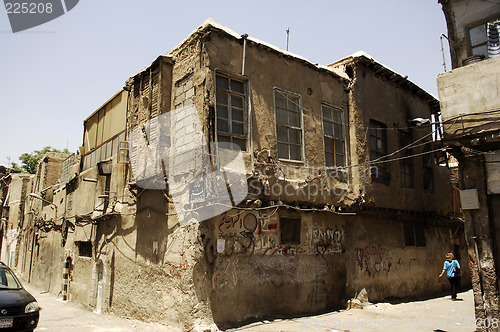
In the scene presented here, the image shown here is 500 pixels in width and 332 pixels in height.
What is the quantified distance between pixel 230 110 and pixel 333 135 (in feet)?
12.9

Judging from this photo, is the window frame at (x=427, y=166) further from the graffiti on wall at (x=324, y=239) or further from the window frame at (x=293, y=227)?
the window frame at (x=293, y=227)

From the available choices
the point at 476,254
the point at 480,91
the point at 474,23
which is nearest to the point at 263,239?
the point at 476,254

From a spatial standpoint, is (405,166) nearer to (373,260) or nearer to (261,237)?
(373,260)

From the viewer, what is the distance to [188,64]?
9.69m

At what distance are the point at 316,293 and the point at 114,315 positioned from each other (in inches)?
234

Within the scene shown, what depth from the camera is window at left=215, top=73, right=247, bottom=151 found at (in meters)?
9.24

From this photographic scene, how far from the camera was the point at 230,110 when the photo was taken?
9414 mm

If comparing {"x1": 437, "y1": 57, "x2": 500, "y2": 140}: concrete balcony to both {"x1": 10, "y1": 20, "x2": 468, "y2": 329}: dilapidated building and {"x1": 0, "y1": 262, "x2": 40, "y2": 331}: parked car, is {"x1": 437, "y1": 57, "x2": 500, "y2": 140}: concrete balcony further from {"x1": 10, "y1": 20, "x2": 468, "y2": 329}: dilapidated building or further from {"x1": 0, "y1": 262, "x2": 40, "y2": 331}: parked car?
{"x1": 0, "y1": 262, "x2": 40, "y2": 331}: parked car

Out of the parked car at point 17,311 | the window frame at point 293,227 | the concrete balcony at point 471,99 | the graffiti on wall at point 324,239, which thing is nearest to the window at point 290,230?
the window frame at point 293,227

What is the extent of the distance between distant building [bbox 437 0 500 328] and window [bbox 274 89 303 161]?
12.4 ft

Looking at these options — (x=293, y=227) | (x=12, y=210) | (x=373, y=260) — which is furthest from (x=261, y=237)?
(x=12, y=210)

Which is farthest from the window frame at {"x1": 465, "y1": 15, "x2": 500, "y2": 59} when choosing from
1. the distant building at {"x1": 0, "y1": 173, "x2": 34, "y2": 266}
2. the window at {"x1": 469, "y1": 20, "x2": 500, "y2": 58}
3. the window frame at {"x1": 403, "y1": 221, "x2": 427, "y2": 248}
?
the distant building at {"x1": 0, "y1": 173, "x2": 34, "y2": 266}

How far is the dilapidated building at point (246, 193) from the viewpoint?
28.7 feet

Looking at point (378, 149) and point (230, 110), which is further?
point (378, 149)
